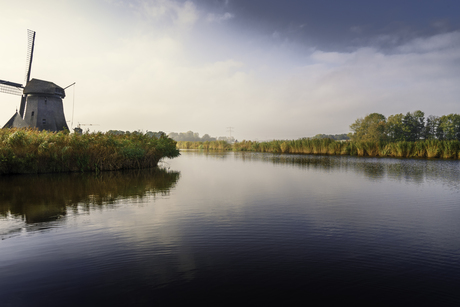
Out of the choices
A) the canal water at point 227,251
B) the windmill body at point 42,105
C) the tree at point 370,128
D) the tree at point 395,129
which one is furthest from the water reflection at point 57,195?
the tree at point 395,129

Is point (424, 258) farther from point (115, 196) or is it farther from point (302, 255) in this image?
point (115, 196)

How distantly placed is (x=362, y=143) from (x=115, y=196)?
32.8m

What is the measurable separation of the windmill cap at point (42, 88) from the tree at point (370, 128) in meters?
60.9

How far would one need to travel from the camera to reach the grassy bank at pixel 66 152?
535 inches

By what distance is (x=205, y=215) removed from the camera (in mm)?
6617

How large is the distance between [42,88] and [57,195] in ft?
92.3

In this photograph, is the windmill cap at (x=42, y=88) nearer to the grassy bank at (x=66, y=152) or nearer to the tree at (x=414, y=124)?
the grassy bank at (x=66, y=152)

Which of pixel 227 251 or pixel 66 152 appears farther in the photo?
pixel 66 152

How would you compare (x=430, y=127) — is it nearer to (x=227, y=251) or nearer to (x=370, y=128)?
(x=370, y=128)

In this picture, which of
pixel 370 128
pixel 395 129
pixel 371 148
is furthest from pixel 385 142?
pixel 395 129

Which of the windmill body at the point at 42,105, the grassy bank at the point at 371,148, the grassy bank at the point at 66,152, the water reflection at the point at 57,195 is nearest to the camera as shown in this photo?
the water reflection at the point at 57,195

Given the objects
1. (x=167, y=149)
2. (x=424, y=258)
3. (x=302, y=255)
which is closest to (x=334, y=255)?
(x=302, y=255)

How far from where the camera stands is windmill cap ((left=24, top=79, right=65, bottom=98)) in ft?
99.3

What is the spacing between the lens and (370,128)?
63438 mm
